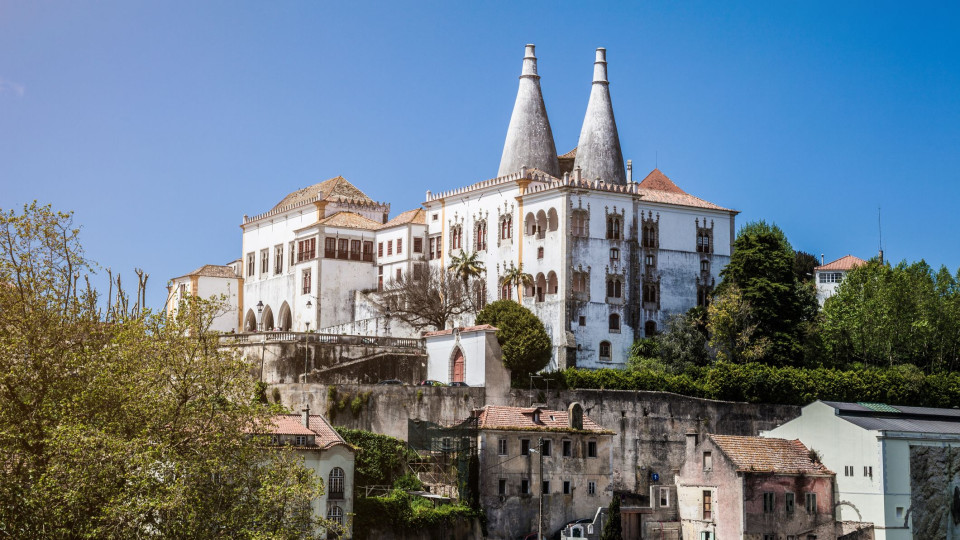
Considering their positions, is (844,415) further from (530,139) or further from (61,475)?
(61,475)

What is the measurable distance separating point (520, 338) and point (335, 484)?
16.8m

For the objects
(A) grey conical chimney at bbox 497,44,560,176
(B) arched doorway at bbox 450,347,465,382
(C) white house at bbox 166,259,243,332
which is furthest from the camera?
(C) white house at bbox 166,259,243,332

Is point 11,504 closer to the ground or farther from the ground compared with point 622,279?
closer to the ground

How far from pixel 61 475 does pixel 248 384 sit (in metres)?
7.25

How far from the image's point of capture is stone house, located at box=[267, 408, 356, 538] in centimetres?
5228

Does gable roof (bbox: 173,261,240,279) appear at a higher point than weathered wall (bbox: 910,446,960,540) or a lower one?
higher

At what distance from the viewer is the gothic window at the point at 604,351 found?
74.8 metres

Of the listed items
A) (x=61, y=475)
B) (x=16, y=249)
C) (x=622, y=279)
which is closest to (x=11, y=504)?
(x=61, y=475)

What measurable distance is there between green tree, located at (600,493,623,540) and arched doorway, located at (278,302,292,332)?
1535 inches

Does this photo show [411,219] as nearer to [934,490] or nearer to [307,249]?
[307,249]

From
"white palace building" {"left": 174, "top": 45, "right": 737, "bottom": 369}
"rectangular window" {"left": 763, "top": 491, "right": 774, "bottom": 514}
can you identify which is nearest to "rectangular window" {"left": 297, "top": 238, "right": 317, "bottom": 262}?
"white palace building" {"left": 174, "top": 45, "right": 737, "bottom": 369}

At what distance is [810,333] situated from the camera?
2958 inches

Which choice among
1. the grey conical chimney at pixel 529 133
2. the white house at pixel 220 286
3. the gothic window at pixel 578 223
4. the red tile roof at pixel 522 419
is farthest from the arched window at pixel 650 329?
the white house at pixel 220 286

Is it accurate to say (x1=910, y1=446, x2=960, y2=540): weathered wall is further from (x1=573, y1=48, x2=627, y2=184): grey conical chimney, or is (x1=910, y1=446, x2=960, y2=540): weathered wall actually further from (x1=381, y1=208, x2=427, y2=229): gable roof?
(x1=381, y1=208, x2=427, y2=229): gable roof
